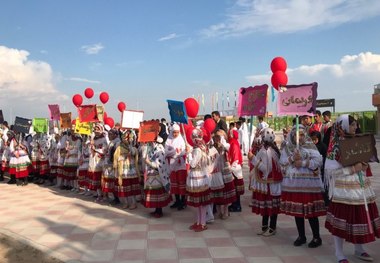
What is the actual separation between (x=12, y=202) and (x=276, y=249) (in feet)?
23.1

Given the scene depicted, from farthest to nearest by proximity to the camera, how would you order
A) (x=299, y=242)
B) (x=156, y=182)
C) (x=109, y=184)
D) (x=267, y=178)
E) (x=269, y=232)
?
(x=109, y=184)
(x=156, y=182)
(x=269, y=232)
(x=267, y=178)
(x=299, y=242)

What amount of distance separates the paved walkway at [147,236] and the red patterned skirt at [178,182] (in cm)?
51

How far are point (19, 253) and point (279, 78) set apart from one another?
5048 mm

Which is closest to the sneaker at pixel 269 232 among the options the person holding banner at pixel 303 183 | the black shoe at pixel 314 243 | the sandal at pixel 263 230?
the sandal at pixel 263 230

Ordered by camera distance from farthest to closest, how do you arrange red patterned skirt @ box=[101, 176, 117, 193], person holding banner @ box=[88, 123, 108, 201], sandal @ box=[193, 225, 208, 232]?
person holding banner @ box=[88, 123, 108, 201]
red patterned skirt @ box=[101, 176, 117, 193]
sandal @ box=[193, 225, 208, 232]

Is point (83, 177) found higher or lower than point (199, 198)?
lower

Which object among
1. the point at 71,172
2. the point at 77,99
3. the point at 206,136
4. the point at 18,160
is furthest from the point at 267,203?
the point at 18,160

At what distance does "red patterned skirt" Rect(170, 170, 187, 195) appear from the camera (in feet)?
23.6

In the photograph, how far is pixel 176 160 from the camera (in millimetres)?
7141

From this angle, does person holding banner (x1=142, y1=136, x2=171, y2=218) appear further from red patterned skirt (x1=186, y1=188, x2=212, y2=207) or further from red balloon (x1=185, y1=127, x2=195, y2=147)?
red patterned skirt (x1=186, y1=188, x2=212, y2=207)

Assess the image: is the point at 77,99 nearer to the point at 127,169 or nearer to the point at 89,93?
the point at 89,93

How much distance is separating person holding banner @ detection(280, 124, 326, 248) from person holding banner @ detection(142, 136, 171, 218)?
2.71 metres

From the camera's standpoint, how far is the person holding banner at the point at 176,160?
7102mm

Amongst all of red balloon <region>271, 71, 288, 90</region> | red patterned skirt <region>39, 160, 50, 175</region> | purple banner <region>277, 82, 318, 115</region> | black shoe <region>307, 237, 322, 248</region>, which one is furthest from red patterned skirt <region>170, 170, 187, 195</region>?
red patterned skirt <region>39, 160, 50, 175</region>
